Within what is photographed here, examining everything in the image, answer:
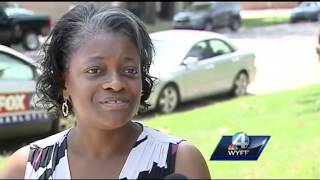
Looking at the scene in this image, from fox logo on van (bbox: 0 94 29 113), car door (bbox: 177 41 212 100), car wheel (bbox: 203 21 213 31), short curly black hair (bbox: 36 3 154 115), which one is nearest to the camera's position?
short curly black hair (bbox: 36 3 154 115)

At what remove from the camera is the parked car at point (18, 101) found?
25.3 ft

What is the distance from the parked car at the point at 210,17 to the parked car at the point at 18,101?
17.9 metres

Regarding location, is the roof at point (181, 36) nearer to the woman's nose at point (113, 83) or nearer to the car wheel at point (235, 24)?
the woman's nose at point (113, 83)

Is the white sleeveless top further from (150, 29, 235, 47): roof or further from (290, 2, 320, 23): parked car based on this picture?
(290, 2, 320, 23): parked car

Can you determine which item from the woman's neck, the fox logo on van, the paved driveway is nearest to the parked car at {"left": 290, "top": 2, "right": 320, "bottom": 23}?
the paved driveway

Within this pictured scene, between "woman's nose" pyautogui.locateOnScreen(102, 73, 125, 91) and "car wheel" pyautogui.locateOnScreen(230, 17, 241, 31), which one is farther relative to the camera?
"car wheel" pyautogui.locateOnScreen(230, 17, 241, 31)

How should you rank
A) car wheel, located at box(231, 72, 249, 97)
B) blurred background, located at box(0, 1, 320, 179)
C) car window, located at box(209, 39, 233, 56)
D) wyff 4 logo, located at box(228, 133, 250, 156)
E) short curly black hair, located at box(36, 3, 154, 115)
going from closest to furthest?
short curly black hair, located at box(36, 3, 154, 115)
wyff 4 logo, located at box(228, 133, 250, 156)
blurred background, located at box(0, 1, 320, 179)
car window, located at box(209, 39, 233, 56)
car wheel, located at box(231, 72, 249, 97)

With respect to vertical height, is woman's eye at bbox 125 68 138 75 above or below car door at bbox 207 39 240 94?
above

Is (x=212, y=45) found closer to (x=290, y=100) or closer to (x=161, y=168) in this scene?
(x=290, y=100)

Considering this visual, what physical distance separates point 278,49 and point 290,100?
1210 cm

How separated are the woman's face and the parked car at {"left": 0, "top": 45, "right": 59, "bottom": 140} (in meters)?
5.78

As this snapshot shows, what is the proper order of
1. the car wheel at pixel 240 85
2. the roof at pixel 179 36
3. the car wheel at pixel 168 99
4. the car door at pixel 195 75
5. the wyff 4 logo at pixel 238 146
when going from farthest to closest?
the car wheel at pixel 240 85 → the car door at pixel 195 75 → the car wheel at pixel 168 99 → the roof at pixel 179 36 → the wyff 4 logo at pixel 238 146

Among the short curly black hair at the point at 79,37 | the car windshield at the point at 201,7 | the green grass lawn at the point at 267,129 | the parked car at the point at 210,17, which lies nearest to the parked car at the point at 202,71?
the green grass lawn at the point at 267,129

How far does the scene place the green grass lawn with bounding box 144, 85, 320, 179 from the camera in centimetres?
564
